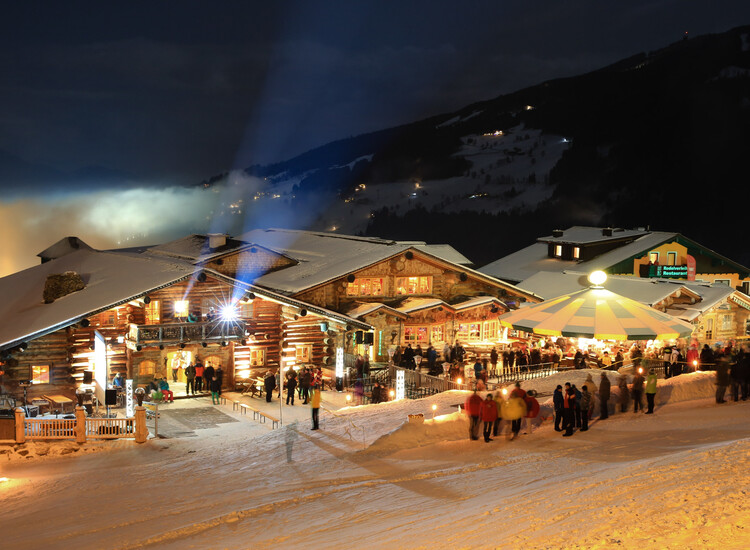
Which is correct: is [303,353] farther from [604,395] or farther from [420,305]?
[604,395]

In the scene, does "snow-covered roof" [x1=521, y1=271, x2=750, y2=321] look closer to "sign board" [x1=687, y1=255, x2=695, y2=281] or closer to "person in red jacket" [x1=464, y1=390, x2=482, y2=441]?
"sign board" [x1=687, y1=255, x2=695, y2=281]

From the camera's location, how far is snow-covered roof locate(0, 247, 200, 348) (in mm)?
27273

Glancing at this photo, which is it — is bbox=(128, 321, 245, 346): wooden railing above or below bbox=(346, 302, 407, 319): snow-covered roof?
below

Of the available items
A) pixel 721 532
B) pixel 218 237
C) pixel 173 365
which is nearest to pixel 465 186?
pixel 218 237

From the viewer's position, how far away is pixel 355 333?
3438 cm

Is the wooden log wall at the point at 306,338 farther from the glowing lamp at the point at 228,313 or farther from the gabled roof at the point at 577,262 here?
the gabled roof at the point at 577,262

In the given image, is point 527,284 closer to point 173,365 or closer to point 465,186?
point 173,365

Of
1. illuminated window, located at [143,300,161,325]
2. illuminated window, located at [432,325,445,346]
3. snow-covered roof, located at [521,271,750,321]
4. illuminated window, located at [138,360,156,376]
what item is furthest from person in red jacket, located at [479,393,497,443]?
snow-covered roof, located at [521,271,750,321]

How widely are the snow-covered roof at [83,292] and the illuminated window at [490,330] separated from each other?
15663 millimetres

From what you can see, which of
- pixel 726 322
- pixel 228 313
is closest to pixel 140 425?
pixel 228 313

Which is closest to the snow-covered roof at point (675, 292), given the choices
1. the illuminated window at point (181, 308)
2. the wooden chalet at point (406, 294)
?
the wooden chalet at point (406, 294)

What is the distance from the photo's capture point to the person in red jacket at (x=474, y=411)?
18391 millimetres

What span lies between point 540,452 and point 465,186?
139 metres

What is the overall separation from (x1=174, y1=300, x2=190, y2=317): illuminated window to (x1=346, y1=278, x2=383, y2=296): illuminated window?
337 inches
